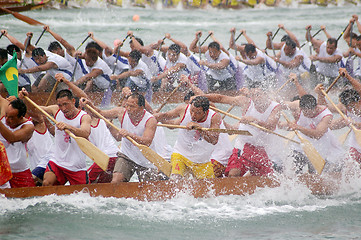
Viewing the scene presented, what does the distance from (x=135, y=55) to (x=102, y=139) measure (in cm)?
352

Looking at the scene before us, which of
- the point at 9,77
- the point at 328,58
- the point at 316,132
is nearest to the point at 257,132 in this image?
the point at 316,132

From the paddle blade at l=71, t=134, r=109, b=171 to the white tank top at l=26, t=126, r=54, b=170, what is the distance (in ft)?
1.79

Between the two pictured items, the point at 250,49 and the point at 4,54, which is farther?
the point at 250,49

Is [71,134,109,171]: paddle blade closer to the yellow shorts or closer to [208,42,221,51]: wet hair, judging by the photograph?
the yellow shorts

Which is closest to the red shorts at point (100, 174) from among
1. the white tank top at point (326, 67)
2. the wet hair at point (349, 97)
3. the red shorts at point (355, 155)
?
the red shorts at point (355, 155)

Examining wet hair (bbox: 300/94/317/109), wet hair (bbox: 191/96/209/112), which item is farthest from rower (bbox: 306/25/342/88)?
wet hair (bbox: 191/96/209/112)

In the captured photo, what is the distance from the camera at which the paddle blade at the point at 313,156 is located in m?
6.61

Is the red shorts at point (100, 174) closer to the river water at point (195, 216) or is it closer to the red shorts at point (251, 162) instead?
the river water at point (195, 216)

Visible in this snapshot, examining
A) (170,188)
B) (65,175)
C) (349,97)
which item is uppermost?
(349,97)

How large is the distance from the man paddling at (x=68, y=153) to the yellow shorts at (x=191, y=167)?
3.14 feet

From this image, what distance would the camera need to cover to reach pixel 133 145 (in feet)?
20.6

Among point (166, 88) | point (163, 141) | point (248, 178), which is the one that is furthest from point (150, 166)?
point (166, 88)

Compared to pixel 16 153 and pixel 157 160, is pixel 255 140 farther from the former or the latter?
pixel 16 153

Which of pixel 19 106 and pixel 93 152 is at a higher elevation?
pixel 19 106
